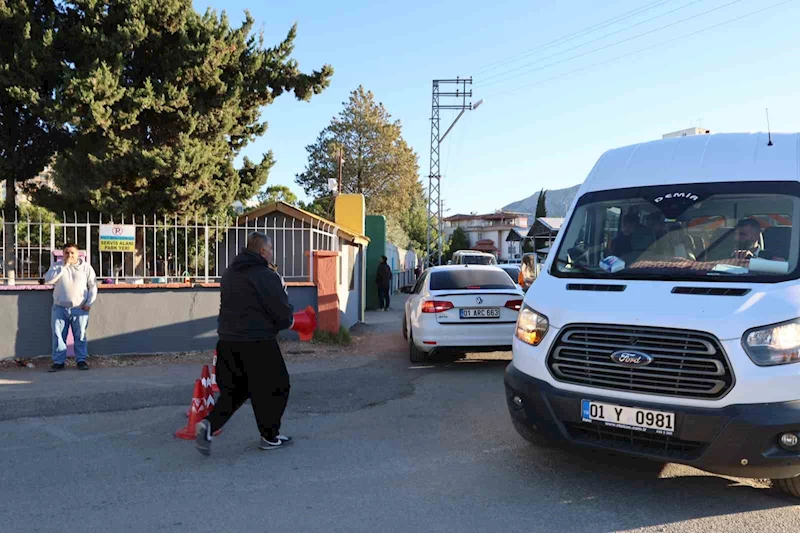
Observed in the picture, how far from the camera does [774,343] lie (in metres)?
3.59

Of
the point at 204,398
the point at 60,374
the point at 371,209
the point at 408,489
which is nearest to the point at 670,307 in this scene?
the point at 408,489

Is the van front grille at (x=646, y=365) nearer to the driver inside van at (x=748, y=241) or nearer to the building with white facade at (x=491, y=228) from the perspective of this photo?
the driver inside van at (x=748, y=241)

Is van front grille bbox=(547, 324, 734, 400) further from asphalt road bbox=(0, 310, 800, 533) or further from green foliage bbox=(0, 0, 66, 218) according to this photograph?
green foliage bbox=(0, 0, 66, 218)

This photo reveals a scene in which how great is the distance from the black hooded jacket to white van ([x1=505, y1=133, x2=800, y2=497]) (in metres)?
1.89

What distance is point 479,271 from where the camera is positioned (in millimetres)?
9625

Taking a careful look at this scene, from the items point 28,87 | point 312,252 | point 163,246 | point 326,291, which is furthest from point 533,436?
point 28,87

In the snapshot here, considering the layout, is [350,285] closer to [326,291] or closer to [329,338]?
[326,291]

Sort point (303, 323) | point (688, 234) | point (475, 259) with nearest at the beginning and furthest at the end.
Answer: point (688, 234)
point (303, 323)
point (475, 259)

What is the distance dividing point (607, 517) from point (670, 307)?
1.32 m

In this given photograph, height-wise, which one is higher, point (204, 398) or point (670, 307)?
point (670, 307)

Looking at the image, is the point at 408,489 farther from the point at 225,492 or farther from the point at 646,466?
the point at 646,466

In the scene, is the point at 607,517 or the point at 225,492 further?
the point at 225,492

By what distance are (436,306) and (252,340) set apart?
4.08m

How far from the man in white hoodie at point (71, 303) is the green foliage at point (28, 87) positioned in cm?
366
